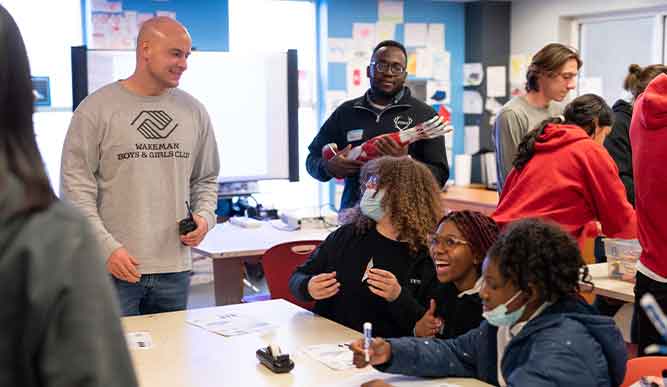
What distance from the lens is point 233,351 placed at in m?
2.38

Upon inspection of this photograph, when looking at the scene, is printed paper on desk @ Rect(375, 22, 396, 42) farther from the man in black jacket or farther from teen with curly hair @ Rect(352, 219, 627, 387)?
teen with curly hair @ Rect(352, 219, 627, 387)

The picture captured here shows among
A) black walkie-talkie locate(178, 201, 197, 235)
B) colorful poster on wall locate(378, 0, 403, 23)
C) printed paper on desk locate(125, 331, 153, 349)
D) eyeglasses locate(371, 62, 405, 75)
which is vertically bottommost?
printed paper on desk locate(125, 331, 153, 349)

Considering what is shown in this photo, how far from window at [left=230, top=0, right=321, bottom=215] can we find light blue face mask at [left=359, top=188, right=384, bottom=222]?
157 inches

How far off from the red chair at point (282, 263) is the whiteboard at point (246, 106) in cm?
181

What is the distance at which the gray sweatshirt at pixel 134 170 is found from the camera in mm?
2873

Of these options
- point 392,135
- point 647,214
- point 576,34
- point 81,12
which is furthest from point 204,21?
point 647,214

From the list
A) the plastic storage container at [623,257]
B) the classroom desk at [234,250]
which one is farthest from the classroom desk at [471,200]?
the plastic storage container at [623,257]

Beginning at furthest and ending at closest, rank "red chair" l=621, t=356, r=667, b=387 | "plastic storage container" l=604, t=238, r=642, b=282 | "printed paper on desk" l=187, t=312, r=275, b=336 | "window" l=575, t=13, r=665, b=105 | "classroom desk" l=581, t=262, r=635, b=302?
"window" l=575, t=13, r=665, b=105 → "plastic storage container" l=604, t=238, r=642, b=282 → "classroom desk" l=581, t=262, r=635, b=302 → "printed paper on desk" l=187, t=312, r=275, b=336 → "red chair" l=621, t=356, r=667, b=387

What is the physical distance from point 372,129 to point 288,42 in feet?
11.6

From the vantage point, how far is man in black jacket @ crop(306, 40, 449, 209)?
3674mm

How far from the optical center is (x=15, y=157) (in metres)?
0.78

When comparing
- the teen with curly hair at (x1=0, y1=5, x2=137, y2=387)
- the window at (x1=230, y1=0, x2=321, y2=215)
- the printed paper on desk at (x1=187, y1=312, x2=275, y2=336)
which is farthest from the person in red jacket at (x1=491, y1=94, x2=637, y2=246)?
the window at (x1=230, y1=0, x2=321, y2=215)

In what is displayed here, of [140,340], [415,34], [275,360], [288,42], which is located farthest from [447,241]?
[415,34]

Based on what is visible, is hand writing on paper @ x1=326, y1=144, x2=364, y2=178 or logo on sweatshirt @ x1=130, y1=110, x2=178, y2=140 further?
Answer: hand writing on paper @ x1=326, y1=144, x2=364, y2=178
